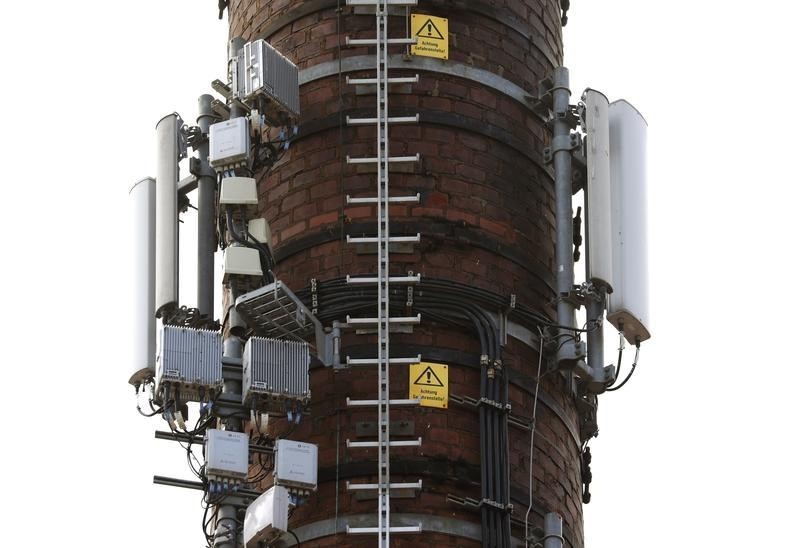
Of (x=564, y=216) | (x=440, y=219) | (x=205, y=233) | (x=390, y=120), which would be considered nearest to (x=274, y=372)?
(x=205, y=233)

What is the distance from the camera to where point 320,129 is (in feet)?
122

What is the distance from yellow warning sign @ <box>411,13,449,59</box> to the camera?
3728 cm

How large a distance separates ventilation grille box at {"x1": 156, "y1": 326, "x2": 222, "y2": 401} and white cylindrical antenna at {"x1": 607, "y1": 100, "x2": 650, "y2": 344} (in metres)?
5.11

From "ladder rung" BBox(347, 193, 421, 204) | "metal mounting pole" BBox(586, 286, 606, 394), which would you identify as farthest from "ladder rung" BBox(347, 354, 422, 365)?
"metal mounting pole" BBox(586, 286, 606, 394)

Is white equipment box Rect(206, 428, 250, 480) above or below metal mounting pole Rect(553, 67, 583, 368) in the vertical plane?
below

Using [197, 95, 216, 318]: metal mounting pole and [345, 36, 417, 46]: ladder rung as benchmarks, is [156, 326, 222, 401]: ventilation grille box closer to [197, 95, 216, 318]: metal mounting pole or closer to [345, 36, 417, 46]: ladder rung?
[197, 95, 216, 318]: metal mounting pole

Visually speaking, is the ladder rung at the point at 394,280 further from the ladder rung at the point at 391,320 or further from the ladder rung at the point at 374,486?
the ladder rung at the point at 374,486

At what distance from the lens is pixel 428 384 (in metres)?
35.0

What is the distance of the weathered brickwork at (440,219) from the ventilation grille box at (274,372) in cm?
62

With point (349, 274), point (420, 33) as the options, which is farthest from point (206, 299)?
point (420, 33)

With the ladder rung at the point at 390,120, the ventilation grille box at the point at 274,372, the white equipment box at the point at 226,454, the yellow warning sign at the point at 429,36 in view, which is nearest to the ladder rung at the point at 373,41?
the yellow warning sign at the point at 429,36

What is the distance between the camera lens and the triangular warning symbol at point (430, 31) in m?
37.3

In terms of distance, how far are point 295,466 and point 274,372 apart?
1356mm

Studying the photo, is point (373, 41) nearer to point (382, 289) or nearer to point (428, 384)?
point (382, 289)
